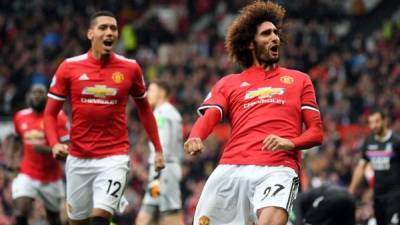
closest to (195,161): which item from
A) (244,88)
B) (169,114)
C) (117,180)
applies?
(169,114)

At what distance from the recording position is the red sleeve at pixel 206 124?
27.3 ft

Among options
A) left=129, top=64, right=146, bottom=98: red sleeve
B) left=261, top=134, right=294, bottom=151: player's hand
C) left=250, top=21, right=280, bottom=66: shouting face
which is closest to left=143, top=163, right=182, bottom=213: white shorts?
left=129, top=64, right=146, bottom=98: red sleeve

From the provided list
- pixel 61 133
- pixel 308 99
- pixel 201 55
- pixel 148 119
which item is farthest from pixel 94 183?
pixel 201 55

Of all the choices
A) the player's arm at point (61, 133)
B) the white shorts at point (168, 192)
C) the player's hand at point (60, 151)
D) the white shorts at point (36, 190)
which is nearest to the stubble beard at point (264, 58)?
the player's hand at point (60, 151)

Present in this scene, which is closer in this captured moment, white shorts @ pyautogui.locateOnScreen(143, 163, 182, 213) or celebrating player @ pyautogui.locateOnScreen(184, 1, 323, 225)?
celebrating player @ pyautogui.locateOnScreen(184, 1, 323, 225)

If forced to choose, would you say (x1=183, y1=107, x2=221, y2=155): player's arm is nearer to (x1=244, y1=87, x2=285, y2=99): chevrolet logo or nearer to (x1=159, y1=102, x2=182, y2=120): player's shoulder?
(x1=244, y1=87, x2=285, y2=99): chevrolet logo

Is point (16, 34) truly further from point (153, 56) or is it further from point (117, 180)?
point (117, 180)

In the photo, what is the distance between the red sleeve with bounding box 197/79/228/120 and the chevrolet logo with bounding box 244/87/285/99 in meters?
0.19

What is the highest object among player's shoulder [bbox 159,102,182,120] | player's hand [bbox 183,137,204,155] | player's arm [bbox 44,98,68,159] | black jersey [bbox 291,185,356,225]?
player's hand [bbox 183,137,204,155]

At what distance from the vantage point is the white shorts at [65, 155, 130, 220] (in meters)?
9.89

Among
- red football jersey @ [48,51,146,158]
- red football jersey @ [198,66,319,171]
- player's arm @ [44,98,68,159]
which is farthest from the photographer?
red football jersey @ [48,51,146,158]

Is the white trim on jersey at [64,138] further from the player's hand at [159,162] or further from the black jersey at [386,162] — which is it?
the black jersey at [386,162]

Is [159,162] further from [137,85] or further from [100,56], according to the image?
[100,56]

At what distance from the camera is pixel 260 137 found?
849 centimetres
